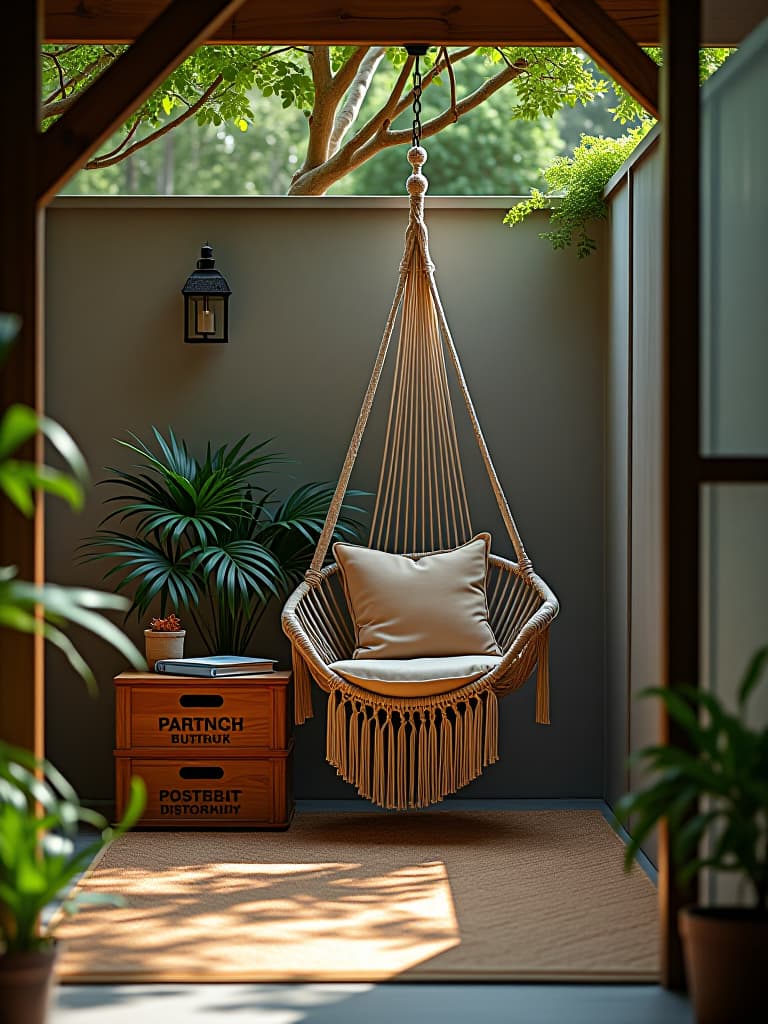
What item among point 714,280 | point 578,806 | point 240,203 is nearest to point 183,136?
point 240,203

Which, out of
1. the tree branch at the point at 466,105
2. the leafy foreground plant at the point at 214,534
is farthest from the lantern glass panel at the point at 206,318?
the tree branch at the point at 466,105

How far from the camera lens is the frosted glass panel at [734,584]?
8.39ft

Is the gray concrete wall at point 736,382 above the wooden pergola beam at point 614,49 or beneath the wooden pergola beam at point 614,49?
beneath

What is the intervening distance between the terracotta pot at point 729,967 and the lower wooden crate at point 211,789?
205 cm

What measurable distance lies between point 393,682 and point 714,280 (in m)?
1.70

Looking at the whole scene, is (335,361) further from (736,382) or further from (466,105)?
(736,382)

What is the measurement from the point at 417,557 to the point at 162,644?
90cm

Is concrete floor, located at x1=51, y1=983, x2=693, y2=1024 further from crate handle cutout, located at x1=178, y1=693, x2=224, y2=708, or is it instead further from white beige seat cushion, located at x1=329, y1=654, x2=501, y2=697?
crate handle cutout, located at x1=178, y1=693, x2=224, y2=708

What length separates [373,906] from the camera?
126 inches

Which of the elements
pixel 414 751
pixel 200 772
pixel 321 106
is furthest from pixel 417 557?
pixel 321 106

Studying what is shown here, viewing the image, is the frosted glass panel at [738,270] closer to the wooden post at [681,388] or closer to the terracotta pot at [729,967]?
the wooden post at [681,388]

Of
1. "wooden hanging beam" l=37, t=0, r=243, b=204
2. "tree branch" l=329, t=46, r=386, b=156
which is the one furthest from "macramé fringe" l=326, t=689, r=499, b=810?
"tree branch" l=329, t=46, r=386, b=156

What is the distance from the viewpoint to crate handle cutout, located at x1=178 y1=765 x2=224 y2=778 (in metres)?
4.11

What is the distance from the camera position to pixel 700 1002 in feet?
7.30
